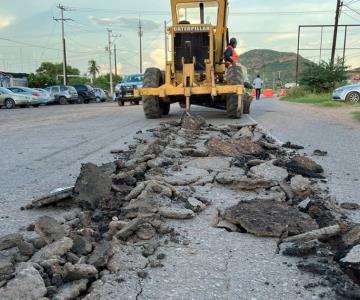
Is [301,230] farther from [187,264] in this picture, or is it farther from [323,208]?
[187,264]

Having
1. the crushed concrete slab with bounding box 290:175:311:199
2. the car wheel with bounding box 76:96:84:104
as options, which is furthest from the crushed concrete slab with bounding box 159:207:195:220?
the car wheel with bounding box 76:96:84:104

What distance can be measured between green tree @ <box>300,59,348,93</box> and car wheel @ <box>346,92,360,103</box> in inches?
411

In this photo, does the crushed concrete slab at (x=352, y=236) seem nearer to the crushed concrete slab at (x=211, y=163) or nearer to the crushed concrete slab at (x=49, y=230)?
the crushed concrete slab at (x=49, y=230)

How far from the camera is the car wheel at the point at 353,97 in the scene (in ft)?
84.9

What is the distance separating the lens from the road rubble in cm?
311

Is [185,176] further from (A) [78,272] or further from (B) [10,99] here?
(B) [10,99]

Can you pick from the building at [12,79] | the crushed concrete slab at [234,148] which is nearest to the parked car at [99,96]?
the building at [12,79]

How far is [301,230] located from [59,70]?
107 meters

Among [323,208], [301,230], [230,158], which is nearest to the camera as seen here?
[301,230]

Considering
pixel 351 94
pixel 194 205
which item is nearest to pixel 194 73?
pixel 194 205

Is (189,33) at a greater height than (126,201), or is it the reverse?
(189,33)

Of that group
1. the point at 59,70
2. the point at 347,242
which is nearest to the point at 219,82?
the point at 347,242

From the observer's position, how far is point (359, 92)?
84.7 feet

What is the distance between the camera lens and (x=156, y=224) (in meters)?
4.12
